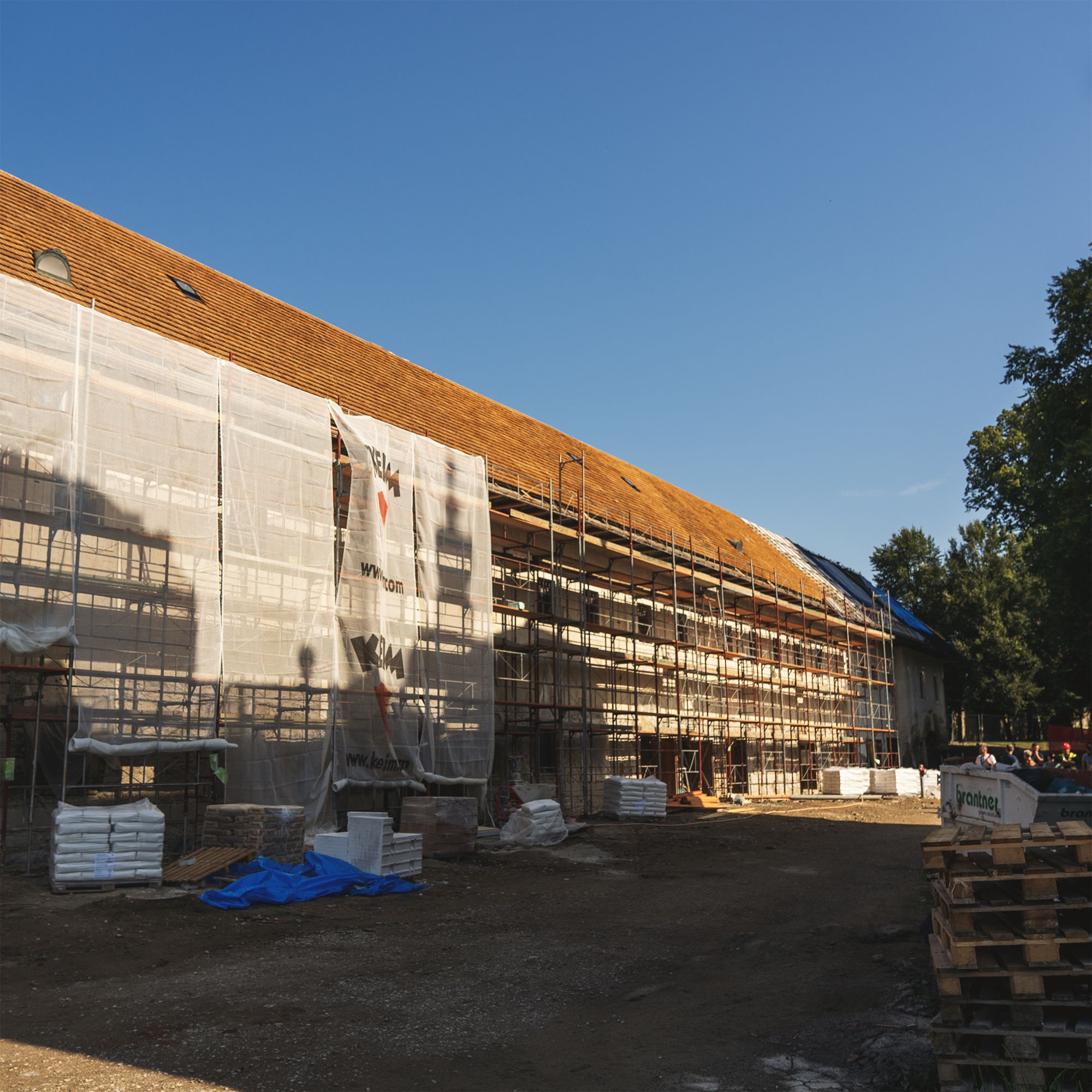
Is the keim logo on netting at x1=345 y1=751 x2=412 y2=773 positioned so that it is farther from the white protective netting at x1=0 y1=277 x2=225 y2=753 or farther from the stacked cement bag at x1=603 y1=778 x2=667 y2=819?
the stacked cement bag at x1=603 y1=778 x2=667 y2=819

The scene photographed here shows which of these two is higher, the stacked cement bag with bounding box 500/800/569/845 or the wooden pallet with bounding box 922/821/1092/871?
the wooden pallet with bounding box 922/821/1092/871

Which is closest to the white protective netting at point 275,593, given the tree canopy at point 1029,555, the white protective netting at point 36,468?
the white protective netting at point 36,468

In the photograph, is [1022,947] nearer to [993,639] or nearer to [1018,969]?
[1018,969]

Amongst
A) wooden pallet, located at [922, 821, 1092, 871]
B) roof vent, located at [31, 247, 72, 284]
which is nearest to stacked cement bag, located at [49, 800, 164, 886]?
roof vent, located at [31, 247, 72, 284]

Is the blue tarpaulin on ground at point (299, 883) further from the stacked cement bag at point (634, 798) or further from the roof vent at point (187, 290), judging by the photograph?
the roof vent at point (187, 290)

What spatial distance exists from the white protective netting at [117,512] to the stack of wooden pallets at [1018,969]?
11.1m

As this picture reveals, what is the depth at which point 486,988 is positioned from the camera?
7914mm

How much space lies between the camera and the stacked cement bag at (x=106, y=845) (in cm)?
1169

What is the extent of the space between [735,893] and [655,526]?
58.9 feet

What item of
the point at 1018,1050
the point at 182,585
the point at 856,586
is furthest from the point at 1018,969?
the point at 856,586

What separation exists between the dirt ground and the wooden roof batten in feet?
33.6

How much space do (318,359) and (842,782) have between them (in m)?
21.8

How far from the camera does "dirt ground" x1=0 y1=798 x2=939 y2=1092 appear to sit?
583cm

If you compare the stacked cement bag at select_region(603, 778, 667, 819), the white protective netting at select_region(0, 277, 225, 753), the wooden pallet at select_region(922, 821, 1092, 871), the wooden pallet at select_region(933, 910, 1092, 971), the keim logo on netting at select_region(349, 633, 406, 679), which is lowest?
the stacked cement bag at select_region(603, 778, 667, 819)
